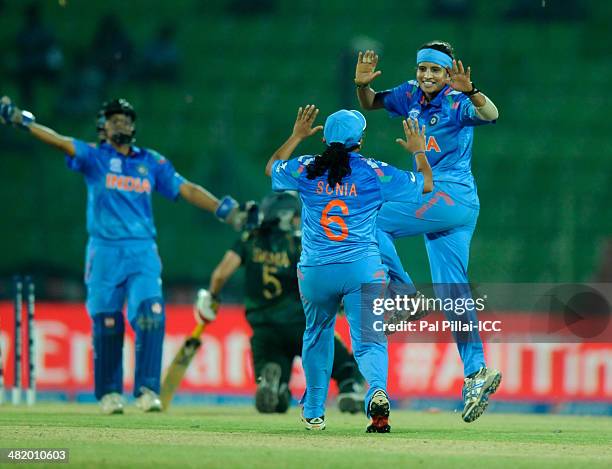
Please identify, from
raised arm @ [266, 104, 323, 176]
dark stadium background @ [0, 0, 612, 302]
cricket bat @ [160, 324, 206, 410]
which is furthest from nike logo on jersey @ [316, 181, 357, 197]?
dark stadium background @ [0, 0, 612, 302]

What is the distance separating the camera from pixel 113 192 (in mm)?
9469

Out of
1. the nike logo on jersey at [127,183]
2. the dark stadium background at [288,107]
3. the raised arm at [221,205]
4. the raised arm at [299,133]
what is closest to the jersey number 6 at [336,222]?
the raised arm at [299,133]

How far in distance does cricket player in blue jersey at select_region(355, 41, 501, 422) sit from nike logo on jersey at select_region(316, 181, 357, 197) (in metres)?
0.65

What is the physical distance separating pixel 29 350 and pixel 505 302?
496 centimetres

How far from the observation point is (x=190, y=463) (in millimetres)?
5500

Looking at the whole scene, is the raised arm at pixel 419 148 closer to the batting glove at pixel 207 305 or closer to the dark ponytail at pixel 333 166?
the dark ponytail at pixel 333 166

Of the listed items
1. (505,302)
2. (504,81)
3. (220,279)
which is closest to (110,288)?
(220,279)

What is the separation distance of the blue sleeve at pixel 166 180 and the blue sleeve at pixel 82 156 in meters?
0.53

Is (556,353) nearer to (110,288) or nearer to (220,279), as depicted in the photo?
(220,279)

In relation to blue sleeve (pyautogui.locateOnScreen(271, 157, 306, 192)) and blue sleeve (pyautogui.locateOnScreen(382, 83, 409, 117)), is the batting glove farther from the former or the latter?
blue sleeve (pyautogui.locateOnScreen(271, 157, 306, 192))

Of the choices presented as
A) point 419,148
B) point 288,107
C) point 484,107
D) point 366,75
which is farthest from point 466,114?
point 288,107

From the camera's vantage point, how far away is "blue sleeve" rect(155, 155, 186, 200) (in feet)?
32.1

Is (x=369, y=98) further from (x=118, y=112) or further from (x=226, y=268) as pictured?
(x=226, y=268)

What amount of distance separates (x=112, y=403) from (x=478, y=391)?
305 cm
